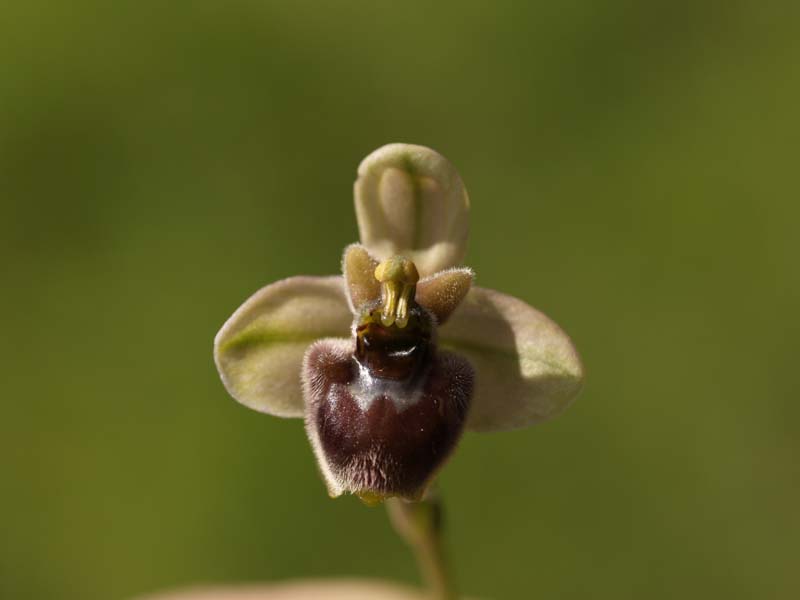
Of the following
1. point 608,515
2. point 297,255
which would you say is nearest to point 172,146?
point 297,255

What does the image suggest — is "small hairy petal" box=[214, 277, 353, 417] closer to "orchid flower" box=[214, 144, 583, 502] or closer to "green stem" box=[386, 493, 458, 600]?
"orchid flower" box=[214, 144, 583, 502]

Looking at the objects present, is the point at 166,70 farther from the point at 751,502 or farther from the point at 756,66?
the point at 751,502

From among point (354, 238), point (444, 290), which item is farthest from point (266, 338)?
point (354, 238)

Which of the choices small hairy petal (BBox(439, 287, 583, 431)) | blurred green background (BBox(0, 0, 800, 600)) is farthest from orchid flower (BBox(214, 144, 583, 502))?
blurred green background (BBox(0, 0, 800, 600))

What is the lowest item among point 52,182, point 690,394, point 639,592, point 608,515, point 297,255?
point 639,592

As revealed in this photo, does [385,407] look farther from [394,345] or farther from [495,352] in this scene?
[495,352]

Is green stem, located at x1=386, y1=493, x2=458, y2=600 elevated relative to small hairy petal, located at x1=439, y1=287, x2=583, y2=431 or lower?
lower
